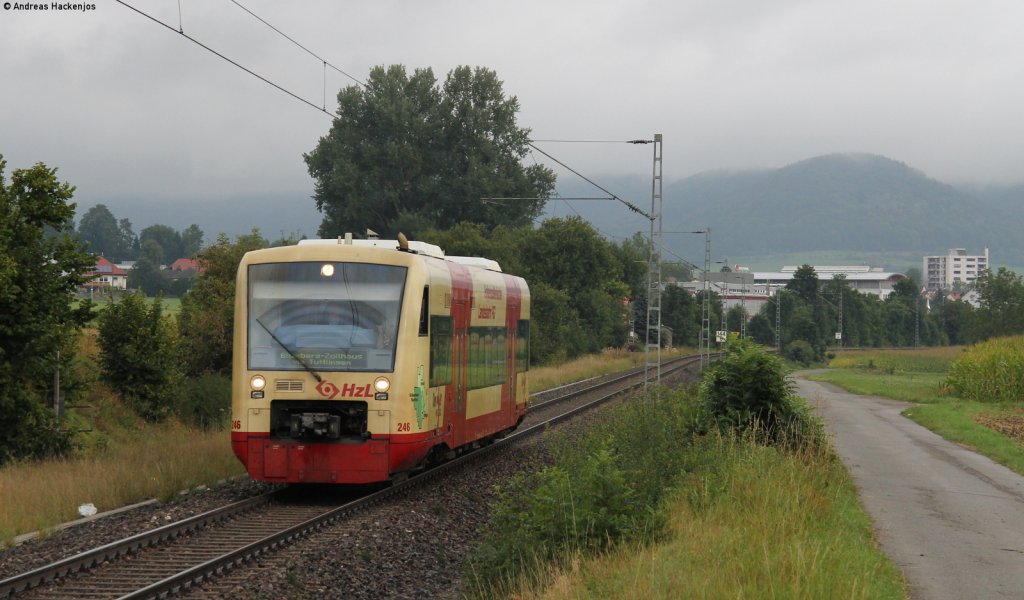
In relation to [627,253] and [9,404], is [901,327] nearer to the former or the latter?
[627,253]

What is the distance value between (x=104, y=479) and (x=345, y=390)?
11.7 ft

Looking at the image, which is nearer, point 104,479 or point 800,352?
point 104,479

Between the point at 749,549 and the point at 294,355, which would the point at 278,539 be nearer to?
the point at 294,355

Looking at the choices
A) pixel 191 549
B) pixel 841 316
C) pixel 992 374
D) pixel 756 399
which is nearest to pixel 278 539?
pixel 191 549

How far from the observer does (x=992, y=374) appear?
128ft

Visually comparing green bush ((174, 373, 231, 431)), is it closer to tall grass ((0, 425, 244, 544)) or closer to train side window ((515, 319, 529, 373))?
train side window ((515, 319, 529, 373))

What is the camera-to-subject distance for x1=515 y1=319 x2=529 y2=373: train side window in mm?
22964

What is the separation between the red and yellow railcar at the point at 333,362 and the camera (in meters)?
14.4

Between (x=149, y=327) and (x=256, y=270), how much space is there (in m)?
13.8

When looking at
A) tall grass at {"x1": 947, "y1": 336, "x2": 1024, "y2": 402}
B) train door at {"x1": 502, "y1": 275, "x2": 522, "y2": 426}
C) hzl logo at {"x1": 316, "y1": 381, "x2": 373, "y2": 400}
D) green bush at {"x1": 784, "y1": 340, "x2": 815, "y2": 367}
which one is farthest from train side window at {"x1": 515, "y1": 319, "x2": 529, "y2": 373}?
green bush at {"x1": 784, "y1": 340, "x2": 815, "y2": 367}

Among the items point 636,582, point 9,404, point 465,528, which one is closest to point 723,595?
point 636,582

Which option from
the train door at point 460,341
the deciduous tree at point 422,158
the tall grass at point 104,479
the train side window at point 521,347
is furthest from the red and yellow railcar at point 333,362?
the deciduous tree at point 422,158

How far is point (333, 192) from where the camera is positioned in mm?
76500

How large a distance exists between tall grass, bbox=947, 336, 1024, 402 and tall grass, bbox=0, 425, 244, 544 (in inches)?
1135
